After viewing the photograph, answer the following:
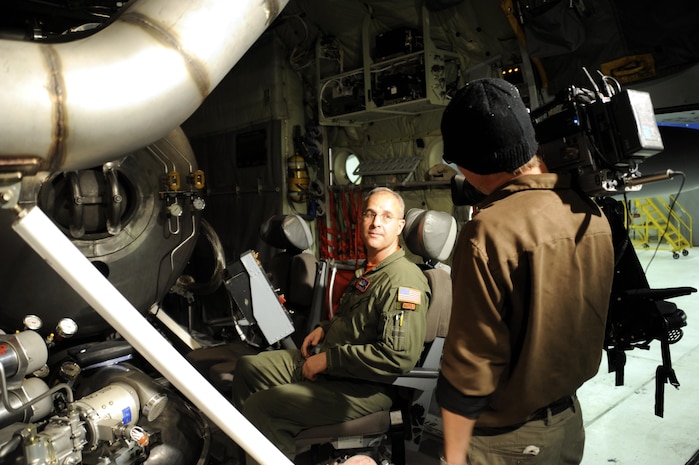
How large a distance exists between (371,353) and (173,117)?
1.41 metres

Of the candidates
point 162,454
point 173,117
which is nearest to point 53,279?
point 162,454

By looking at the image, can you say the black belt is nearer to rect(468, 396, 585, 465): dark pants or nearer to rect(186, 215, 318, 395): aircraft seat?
rect(468, 396, 585, 465): dark pants

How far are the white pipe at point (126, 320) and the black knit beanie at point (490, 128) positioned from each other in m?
0.86

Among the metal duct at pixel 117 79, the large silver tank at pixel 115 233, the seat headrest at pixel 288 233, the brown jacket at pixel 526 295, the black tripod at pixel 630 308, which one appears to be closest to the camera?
the metal duct at pixel 117 79

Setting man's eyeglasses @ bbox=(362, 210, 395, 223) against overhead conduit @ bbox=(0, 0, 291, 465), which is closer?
overhead conduit @ bbox=(0, 0, 291, 465)

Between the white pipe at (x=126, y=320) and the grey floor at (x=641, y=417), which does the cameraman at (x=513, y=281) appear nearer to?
the white pipe at (x=126, y=320)

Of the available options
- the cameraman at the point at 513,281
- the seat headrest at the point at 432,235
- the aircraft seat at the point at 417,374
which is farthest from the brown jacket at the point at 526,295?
the seat headrest at the point at 432,235

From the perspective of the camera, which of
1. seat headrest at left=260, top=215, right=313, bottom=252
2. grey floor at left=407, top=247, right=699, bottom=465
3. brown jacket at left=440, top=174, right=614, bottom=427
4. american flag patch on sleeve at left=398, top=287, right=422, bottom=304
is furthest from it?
seat headrest at left=260, top=215, right=313, bottom=252

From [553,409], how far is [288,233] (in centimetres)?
222

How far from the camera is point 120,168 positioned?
315 cm

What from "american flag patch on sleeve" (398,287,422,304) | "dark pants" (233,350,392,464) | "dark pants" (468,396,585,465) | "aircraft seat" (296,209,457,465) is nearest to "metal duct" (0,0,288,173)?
"dark pants" (468,396,585,465)

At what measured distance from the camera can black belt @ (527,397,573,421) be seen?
1.35 metres

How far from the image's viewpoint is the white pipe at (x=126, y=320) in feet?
3.07

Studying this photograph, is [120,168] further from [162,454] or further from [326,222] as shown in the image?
[326,222]
